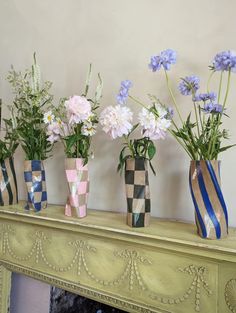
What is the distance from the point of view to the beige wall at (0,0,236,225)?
913mm

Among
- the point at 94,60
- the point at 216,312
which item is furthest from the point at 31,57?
the point at 216,312

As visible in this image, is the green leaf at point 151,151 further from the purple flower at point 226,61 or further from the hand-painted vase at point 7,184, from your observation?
the hand-painted vase at point 7,184

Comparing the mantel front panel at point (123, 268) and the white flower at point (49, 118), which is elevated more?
the white flower at point (49, 118)

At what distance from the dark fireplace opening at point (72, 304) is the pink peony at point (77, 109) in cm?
68

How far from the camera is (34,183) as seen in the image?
1.06 meters

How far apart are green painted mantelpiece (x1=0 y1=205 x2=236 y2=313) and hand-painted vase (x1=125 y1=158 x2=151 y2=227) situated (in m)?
0.03

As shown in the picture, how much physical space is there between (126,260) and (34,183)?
1.65 feet

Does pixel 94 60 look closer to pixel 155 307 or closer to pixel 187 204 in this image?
pixel 187 204

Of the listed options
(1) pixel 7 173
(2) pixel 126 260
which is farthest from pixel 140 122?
(1) pixel 7 173

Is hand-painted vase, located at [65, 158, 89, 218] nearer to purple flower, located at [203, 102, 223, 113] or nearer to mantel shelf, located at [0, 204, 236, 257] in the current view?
mantel shelf, located at [0, 204, 236, 257]

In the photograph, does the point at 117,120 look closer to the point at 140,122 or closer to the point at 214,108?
the point at 140,122

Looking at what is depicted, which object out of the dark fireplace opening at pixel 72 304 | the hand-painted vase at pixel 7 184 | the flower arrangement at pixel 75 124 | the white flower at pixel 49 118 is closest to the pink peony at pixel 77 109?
the flower arrangement at pixel 75 124

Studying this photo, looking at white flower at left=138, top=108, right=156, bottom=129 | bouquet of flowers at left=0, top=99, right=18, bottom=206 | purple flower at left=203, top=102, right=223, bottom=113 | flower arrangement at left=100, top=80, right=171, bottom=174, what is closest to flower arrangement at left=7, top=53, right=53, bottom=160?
bouquet of flowers at left=0, top=99, right=18, bottom=206

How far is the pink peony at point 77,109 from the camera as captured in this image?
0.86 m
